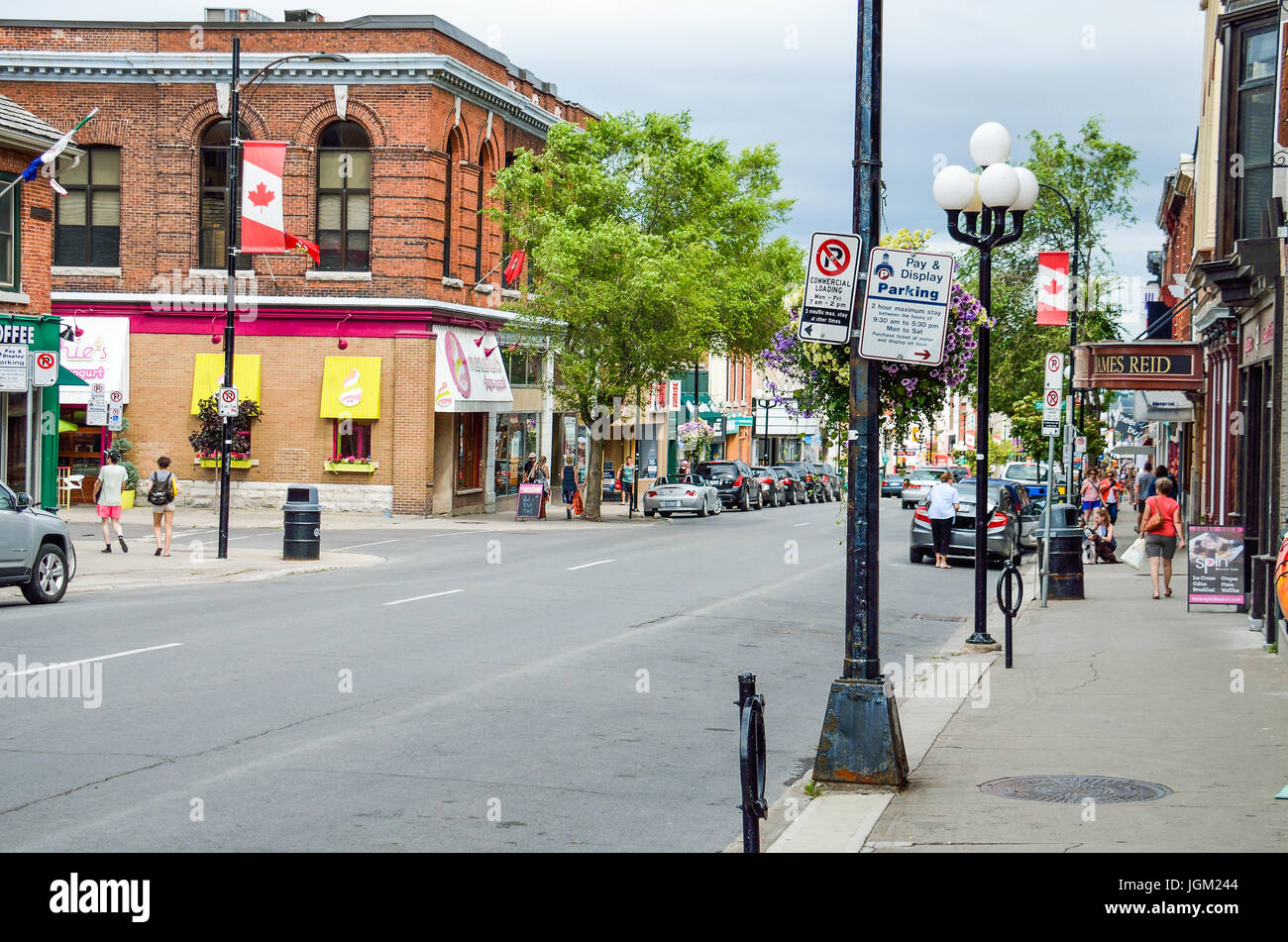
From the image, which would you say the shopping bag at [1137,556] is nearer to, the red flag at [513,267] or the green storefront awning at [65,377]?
the green storefront awning at [65,377]

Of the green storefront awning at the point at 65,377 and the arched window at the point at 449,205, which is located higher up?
the arched window at the point at 449,205

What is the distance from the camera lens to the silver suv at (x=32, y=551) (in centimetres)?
1739

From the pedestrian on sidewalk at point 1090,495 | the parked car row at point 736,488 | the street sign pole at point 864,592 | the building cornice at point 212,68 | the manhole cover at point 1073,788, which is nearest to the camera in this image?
the manhole cover at point 1073,788

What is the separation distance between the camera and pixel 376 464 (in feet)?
128

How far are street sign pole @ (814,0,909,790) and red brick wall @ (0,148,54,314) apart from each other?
22.0 meters

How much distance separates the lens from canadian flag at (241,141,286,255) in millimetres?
31359

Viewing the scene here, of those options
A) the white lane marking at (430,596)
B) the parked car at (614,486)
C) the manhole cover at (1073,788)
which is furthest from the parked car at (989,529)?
the parked car at (614,486)

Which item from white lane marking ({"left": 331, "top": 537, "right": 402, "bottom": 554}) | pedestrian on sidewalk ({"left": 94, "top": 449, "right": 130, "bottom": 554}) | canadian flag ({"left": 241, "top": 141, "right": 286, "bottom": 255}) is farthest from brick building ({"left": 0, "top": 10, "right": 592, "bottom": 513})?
pedestrian on sidewalk ({"left": 94, "top": 449, "right": 130, "bottom": 554})

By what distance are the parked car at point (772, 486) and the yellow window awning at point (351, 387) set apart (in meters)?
21.8

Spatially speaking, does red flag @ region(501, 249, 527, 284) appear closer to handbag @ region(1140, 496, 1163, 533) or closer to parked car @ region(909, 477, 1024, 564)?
parked car @ region(909, 477, 1024, 564)

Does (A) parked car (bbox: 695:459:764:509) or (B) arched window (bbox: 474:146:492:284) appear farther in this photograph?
(A) parked car (bbox: 695:459:764:509)

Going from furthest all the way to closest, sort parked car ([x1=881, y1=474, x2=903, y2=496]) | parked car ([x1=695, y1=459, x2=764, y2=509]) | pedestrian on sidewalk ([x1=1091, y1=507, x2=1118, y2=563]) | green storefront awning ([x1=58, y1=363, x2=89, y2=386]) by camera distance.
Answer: parked car ([x1=881, y1=474, x2=903, y2=496])
parked car ([x1=695, y1=459, x2=764, y2=509])
green storefront awning ([x1=58, y1=363, x2=89, y2=386])
pedestrian on sidewalk ([x1=1091, y1=507, x2=1118, y2=563])

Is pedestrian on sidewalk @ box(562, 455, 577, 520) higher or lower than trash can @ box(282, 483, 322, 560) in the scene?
higher

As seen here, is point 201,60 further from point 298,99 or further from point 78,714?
point 78,714
